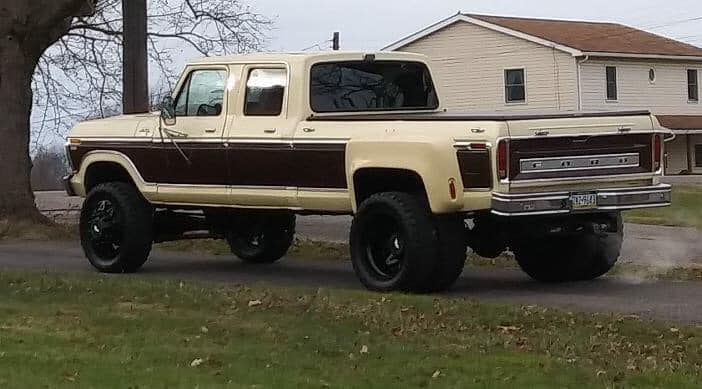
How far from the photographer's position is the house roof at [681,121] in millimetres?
44062

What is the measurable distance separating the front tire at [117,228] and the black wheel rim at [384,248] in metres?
2.99

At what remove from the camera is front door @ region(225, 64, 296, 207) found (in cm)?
1226

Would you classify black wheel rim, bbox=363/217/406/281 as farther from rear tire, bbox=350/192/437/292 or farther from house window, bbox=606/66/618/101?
house window, bbox=606/66/618/101

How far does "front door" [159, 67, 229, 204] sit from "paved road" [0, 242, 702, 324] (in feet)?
2.85

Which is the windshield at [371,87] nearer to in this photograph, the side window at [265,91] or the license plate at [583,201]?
the side window at [265,91]

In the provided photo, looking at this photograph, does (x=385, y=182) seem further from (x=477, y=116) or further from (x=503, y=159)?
(x=503, y=159)

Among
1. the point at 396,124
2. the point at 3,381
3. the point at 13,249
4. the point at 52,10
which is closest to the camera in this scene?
the point at 3,381

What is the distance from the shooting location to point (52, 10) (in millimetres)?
18938

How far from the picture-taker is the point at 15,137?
19.6 m

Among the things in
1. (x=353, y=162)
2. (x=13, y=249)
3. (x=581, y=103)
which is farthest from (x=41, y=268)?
(x=581, y=103)

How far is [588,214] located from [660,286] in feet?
3.57

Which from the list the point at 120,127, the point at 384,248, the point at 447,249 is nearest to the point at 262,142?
the point at 384,248

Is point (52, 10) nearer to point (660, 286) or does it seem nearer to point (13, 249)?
point (13, 249)

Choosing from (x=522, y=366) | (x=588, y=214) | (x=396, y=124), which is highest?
(x=396, y=124)
